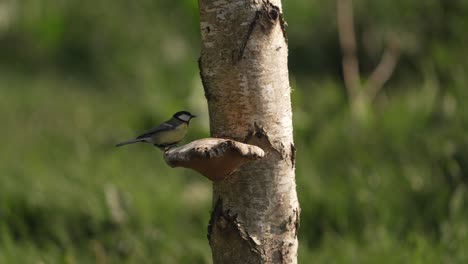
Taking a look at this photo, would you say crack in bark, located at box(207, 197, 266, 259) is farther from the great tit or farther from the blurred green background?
the blurred green background

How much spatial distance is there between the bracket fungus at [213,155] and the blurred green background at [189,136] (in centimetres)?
131

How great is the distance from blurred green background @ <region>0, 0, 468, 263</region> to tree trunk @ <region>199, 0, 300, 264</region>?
1.14 meters

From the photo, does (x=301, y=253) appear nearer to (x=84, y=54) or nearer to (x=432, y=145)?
(x=432, y=145)

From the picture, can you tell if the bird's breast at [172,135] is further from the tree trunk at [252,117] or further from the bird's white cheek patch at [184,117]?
the tree trunk at [252,117]

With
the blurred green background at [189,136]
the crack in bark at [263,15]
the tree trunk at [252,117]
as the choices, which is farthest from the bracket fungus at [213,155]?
the blurred green background at [189,136]

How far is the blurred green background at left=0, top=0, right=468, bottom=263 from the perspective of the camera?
339 centimetres

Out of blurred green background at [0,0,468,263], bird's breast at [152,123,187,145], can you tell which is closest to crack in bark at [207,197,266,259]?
bird's breast at [152,123,187,145]

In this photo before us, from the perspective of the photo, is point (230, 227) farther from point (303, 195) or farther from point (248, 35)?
point (303, 195)

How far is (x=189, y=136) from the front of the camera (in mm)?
4293

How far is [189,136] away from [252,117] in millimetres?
2523

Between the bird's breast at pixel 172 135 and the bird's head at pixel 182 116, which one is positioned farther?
the bird's head at pixel 182 116

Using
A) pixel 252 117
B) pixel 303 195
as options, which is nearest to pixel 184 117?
pixel 252 117

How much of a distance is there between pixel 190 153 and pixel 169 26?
4.40m

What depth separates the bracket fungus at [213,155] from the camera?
1625mm
